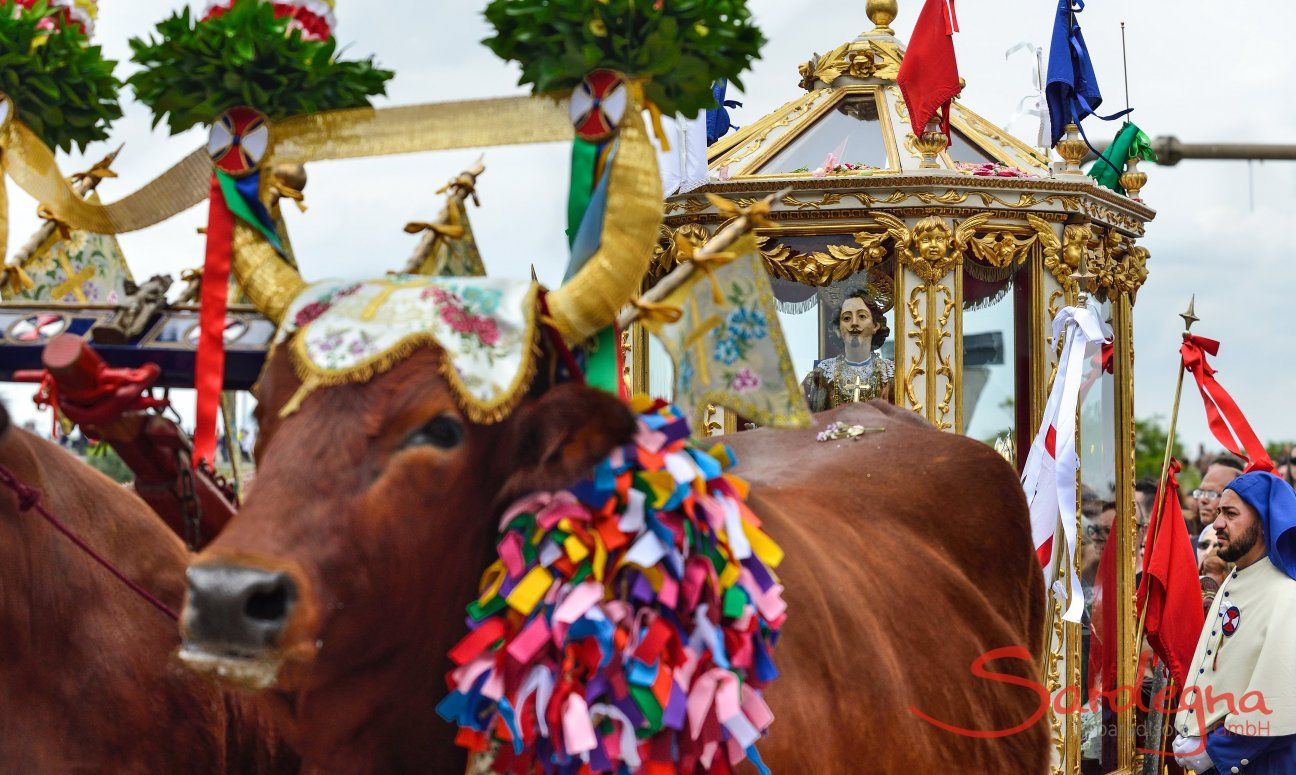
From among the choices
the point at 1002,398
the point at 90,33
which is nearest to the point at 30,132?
the point at 90,33

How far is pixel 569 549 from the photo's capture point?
2832 millimetres

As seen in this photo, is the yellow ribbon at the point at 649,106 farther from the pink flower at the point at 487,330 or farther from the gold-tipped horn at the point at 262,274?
the gold-tipped horn at the point at 262,274

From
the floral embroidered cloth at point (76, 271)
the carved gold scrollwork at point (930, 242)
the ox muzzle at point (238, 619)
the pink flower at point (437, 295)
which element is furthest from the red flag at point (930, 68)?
the ox muzzle at point (238, 619)

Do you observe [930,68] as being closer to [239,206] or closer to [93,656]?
[239,206]

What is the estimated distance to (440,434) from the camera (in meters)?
2.88

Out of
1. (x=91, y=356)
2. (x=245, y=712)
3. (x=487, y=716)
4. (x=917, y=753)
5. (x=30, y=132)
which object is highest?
(x=30, y=132)

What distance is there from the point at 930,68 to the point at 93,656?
4.74 meters

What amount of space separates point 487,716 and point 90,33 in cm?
226

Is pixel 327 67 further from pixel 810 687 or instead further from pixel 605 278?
pixel 810 687

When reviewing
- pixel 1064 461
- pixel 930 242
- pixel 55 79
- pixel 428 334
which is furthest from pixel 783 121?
pixel 428 334

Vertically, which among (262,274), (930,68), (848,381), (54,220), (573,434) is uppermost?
(930,68)

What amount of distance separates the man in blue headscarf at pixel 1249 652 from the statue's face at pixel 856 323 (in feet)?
5.49

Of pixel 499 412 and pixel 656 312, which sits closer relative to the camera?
pixel 499 412

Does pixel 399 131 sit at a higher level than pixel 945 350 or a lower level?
higher
